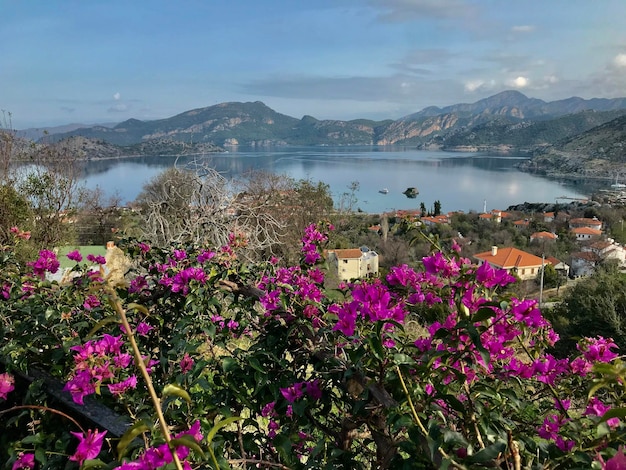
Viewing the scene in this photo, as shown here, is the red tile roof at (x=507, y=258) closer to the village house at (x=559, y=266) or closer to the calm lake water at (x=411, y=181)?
the village house at (x=559, y=266)

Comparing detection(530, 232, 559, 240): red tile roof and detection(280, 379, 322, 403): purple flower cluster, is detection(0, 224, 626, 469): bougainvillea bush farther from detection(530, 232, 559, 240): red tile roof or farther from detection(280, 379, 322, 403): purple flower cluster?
detection(530, 232, 559, 240): red tile roof

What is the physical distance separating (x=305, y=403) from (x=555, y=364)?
2.08 ft

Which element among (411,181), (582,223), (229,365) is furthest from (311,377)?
(411,181)

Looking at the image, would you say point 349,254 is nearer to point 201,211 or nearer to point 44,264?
point 201,211

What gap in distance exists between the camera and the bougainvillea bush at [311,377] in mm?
742

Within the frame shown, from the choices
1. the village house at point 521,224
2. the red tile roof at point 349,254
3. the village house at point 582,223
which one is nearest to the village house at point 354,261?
the red tile roof at point 349,254

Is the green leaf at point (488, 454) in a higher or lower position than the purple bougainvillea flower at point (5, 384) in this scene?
higher

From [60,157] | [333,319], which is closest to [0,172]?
[60,157]

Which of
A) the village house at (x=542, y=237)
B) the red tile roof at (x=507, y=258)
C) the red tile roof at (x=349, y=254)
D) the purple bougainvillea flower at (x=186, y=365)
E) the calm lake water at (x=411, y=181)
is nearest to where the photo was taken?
the purple bougainvillea flower at (x=186, y=365)

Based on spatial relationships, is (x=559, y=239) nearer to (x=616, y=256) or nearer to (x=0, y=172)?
(x=616, y=256)

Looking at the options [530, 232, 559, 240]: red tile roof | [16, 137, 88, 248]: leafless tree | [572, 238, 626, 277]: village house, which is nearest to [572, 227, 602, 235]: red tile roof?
[530, 232, 559, 240]: red tile roof

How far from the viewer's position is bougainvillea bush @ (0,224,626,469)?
74 centimetres

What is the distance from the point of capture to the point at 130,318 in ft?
4.81

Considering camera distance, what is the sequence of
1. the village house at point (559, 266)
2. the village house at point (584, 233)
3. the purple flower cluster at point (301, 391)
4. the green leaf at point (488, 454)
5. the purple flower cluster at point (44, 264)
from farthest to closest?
the village house at point (584, 233) → the village house at point (559, 266) → the purple flower cluster at point (44, 264) → the purple flower cluster at point (301, 391) → the green leaf at point (488, 454)
